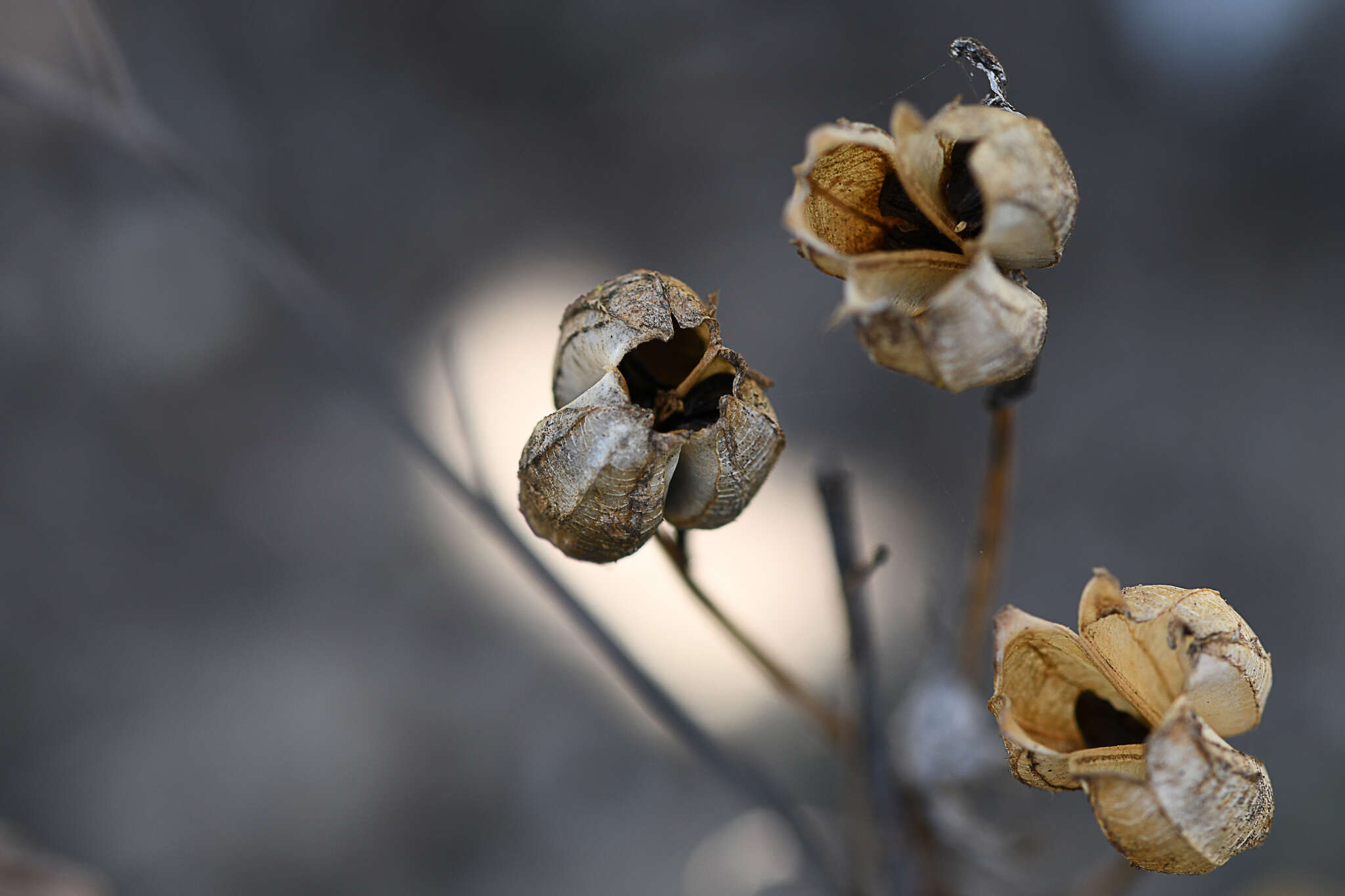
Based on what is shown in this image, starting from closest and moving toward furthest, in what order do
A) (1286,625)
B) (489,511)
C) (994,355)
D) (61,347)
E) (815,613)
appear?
(994,355), (489,511), (1286,625), (815,613), (61,347)

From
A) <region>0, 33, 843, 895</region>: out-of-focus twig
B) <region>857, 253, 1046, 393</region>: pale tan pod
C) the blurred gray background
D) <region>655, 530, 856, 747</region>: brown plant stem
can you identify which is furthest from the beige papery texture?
the blurred gray background

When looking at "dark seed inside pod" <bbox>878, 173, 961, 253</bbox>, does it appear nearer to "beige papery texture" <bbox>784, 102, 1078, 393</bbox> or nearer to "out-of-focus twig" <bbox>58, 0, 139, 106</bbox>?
"beige papery texture" <bbox>784, 102, 1078, 393</bbox>

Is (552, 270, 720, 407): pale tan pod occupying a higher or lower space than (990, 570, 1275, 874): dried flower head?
higher

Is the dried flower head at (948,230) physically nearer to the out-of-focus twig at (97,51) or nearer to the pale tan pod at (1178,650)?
the pale tan pod at (1178,650)

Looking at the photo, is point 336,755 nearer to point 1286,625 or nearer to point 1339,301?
point 1286,625

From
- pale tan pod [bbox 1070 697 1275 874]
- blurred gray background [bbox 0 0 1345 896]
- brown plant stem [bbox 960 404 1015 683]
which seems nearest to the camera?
pale tan pod [bbox 1070 697 1275 874]

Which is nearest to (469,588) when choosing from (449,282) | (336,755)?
(336,755)

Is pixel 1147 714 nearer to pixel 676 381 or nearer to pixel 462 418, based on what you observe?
pixel 676 381

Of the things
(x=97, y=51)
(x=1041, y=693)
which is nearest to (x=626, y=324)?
(x=1041, y=693)
